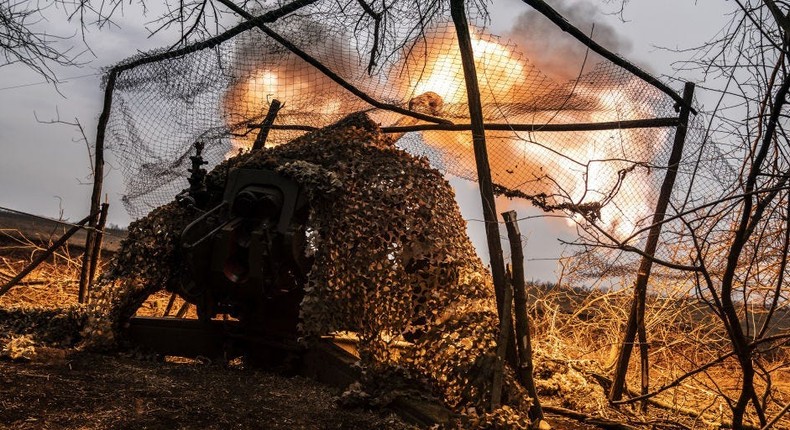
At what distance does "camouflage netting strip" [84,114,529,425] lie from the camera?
4189 millimetres

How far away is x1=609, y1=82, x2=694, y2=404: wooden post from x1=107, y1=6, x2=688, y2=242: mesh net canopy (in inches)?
7.4

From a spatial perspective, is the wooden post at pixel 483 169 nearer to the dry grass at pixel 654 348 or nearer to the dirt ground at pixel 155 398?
the dirt ground at pixel 155 398

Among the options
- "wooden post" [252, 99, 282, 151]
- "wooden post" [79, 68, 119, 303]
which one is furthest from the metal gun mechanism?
"wooden post" [79, 68, 119, 303]

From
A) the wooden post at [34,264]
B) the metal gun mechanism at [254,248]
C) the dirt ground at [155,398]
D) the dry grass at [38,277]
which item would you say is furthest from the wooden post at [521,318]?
the dry grass at [38,277]

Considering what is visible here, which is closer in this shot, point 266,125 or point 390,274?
point 390,274

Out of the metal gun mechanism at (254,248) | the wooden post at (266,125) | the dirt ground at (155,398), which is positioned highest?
the wooden post at (266,125)

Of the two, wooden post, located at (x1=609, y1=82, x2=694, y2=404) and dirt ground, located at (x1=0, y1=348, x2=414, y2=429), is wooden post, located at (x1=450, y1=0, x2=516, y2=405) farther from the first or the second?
wooden post, located at (x1=609, y1=82, x2=694, y2=404)

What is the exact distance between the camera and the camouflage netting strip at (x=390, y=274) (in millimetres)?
4189

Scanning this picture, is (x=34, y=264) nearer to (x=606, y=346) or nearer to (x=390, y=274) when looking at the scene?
(x=390, y=274)

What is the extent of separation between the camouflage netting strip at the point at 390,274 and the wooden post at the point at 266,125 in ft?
3.99

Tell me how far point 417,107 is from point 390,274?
2204 millimetres

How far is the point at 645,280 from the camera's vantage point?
17.0 ft

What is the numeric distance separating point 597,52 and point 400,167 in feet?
6.33

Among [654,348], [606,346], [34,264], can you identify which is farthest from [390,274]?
[654,348]
